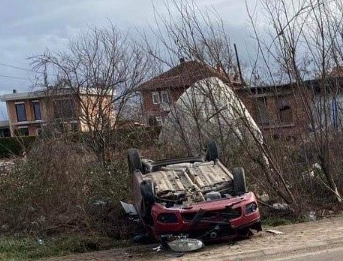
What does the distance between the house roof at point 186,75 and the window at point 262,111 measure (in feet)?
3.51

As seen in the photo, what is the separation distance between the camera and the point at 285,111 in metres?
10.9

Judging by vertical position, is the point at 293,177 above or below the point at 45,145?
below

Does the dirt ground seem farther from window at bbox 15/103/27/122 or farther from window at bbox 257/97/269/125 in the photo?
window at bbox 15/103/27/122

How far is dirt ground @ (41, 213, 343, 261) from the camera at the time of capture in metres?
6.71

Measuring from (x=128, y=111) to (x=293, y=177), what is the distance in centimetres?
697

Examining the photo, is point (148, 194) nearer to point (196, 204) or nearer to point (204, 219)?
point (196, 204)

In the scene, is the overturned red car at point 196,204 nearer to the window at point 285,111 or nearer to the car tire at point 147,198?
the car tire at point 147,198

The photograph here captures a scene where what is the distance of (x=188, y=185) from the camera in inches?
317

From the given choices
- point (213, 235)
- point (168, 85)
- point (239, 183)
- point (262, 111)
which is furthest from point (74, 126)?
point (213, 235)

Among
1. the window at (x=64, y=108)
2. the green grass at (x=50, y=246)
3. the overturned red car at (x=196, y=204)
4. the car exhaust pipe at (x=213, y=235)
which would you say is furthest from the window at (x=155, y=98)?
the car exhaust pipe at (x=213, y=235)

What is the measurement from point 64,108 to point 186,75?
7446 mm

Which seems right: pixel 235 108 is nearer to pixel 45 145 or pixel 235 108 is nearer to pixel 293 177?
pixel 293 177

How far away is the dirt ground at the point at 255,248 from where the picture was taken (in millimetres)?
6711

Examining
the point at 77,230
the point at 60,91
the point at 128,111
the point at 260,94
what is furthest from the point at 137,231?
the point at 60,91
